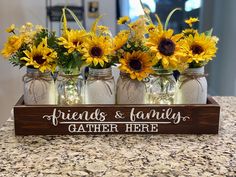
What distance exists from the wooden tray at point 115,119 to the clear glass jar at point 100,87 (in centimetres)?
4

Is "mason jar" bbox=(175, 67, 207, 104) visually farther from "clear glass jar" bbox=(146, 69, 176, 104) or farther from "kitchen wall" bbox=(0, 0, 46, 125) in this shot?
"kitchen wall" bbox=(0, 0, 46, 125)

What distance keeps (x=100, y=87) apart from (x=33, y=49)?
26 centimetres

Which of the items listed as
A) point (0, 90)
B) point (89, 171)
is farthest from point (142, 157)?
point (0, 90)

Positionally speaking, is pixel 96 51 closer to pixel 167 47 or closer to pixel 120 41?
pixel 120 41

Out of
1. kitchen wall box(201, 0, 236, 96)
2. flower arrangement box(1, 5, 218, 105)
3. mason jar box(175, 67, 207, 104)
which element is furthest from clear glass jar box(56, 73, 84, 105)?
kitchen wall box(201, 0, 236, 96)

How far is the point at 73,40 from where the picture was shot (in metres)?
1.08

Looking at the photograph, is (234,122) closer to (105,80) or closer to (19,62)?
(105,80)

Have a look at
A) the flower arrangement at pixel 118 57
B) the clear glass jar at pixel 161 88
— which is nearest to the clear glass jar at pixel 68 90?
the flower arrangement at pixel 118 57

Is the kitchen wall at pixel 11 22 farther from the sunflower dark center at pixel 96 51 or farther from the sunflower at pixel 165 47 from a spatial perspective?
the sunflower at pixel 165 47

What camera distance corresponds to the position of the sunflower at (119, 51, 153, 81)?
3.57 ft

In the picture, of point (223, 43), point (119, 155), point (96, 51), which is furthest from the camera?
point (223, 43)

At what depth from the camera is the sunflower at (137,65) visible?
1.09 meters

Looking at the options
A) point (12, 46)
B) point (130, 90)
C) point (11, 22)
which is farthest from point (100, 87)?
point (11, 22)

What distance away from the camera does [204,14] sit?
4188 mm
